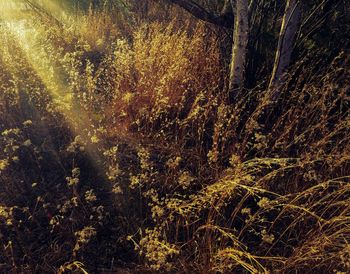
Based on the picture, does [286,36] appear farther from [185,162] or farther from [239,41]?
[185,162]

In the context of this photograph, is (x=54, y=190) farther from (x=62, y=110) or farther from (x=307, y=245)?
(x=307, y=245)

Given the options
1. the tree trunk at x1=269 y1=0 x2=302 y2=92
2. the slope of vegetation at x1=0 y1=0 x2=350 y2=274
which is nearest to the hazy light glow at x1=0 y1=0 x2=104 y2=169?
the slope of vegetation at x1=0 y1=0 x2=350 y2=274

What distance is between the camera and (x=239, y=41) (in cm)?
347

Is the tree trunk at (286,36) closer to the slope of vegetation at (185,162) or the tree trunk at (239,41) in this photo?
the slope of vegetation at (185,162)

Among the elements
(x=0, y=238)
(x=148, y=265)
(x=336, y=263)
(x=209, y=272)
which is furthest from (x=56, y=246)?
(x=336, y=263)

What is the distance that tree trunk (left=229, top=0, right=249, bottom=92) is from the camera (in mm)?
3322

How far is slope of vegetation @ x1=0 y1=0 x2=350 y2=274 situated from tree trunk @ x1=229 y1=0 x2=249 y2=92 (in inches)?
3.7

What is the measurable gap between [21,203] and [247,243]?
5.97 feet

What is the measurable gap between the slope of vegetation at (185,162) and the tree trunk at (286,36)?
0.33 ft

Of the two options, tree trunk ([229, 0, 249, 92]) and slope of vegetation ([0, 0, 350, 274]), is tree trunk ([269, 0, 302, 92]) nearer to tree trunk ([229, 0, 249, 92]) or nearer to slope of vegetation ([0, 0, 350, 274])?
slope of vegetation ([0, 0, 350, 274])

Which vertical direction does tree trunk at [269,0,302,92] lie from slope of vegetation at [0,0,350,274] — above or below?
above

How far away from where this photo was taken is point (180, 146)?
3297 millimetres

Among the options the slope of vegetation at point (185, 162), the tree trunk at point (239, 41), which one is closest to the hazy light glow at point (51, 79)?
the slope of vegetation at point (185, 162)

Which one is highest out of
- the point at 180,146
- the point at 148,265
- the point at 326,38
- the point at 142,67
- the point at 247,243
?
the point at 326,38
